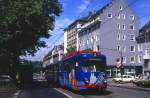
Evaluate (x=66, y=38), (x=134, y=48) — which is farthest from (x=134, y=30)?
(x=66, y=38)

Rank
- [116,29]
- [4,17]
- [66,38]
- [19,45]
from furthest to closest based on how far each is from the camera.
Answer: [66,38], [116,29], [19,45], [4,17]

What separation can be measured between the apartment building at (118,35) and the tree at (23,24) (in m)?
61.2

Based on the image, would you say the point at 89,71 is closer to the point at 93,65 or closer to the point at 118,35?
the point at 93,65

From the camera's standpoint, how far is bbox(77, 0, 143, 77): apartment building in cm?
10956

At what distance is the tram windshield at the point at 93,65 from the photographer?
102 feet

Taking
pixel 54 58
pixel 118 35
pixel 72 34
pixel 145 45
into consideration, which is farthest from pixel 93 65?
pixel 72 34

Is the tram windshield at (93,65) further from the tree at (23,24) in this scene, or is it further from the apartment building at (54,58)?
the apartment building at (54,58)

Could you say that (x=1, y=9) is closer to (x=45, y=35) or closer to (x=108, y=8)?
(x=45, y=35)

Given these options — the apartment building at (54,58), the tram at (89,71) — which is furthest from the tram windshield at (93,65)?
the apartment building at (54,58)

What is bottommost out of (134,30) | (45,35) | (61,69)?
(61,69)

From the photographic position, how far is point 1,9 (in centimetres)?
4128

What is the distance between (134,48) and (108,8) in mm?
11906

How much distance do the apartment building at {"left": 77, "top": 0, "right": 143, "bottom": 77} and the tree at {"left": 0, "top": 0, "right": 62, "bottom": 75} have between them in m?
61.2

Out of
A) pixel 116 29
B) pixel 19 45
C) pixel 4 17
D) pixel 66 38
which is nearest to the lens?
pixel 4 17
